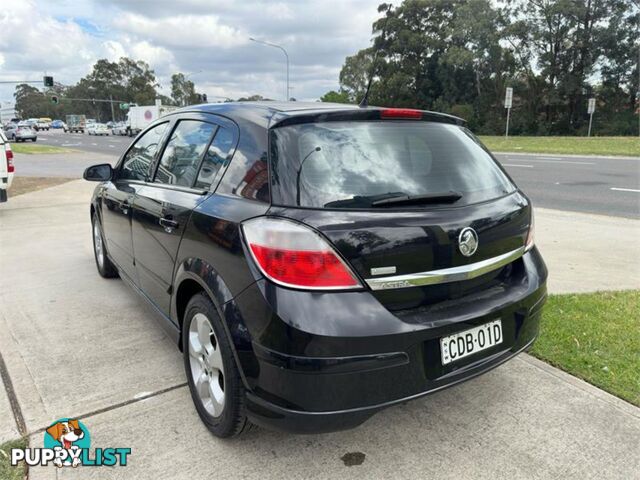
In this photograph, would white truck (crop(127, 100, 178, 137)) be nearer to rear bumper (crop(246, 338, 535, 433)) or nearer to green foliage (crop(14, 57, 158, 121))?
rear bumper (crop(246, 338, 535, 433))

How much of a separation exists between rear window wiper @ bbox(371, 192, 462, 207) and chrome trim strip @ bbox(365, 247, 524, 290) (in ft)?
1.05

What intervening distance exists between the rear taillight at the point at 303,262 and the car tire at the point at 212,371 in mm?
478

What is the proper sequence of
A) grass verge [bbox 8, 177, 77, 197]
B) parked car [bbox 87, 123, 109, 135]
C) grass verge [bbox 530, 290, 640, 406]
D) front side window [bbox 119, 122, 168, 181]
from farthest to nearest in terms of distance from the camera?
parked car [bbox 87, 123, 109, 135] → grass verge [bbox 8, 177, 77, 197] → front side window [bbox 119, 122, 168, 181] → grass verge [bbox 530, 290, 640, 406]

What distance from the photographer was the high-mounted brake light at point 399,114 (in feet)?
8.50

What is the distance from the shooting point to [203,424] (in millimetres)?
2688

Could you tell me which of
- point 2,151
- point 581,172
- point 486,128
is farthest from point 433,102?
point 2,151

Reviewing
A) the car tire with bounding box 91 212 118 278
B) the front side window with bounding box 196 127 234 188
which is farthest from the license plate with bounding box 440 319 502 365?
the car tire with bounding box 91 212 118 278

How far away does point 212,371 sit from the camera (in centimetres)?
256

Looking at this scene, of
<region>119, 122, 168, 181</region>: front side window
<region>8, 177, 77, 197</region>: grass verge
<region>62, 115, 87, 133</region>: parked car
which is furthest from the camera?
<region>62, 115, 87, 133</region>: parked car

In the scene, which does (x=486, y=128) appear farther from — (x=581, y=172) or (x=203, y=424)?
(x=203, y=424)

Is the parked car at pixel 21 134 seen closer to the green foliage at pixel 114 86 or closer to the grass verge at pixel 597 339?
the grass verge at pixel 597 339

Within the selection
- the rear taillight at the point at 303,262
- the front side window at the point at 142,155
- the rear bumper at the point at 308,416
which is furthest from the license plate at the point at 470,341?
the front side window at the point at 142,155

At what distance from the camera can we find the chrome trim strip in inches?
83.1

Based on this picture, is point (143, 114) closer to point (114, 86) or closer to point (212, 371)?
point (212, 371)
